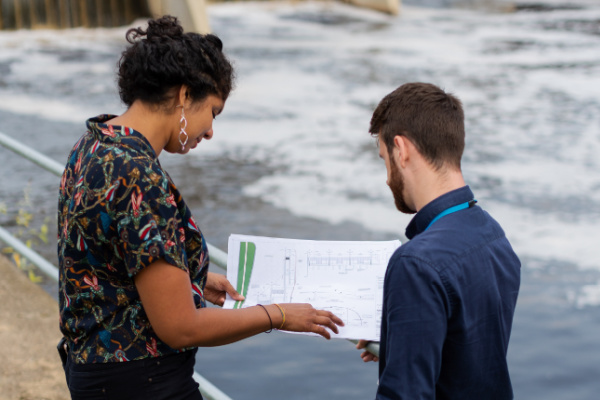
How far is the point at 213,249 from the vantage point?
2320 mm

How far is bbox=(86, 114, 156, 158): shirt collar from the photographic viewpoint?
5.53 feet

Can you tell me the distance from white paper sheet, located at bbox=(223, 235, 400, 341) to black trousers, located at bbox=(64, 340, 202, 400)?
229mm

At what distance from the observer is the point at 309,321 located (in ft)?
6.13

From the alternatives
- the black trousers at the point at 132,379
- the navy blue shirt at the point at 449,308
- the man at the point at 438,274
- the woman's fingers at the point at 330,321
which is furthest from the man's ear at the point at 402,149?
the black trousers at the point at 132,379

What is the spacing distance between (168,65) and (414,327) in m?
0.74

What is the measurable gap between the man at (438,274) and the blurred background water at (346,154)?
0.59 metres

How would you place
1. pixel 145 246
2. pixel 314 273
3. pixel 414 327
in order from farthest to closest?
1. pixel 314 273
2. pixel 145 246
3. pixel 414 327

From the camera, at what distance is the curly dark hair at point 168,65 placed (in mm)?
1734

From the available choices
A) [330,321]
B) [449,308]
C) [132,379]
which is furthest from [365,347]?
[132,379]

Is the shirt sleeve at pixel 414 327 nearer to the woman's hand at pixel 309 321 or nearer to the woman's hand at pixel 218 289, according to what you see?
the woman's hand at pixel 309 321

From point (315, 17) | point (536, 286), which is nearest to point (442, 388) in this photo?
point (536, 286)

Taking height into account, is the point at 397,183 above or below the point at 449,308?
above

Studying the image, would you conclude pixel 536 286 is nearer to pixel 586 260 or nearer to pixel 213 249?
pixel 586 260

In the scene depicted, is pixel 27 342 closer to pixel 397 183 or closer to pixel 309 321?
pixel 309 321
